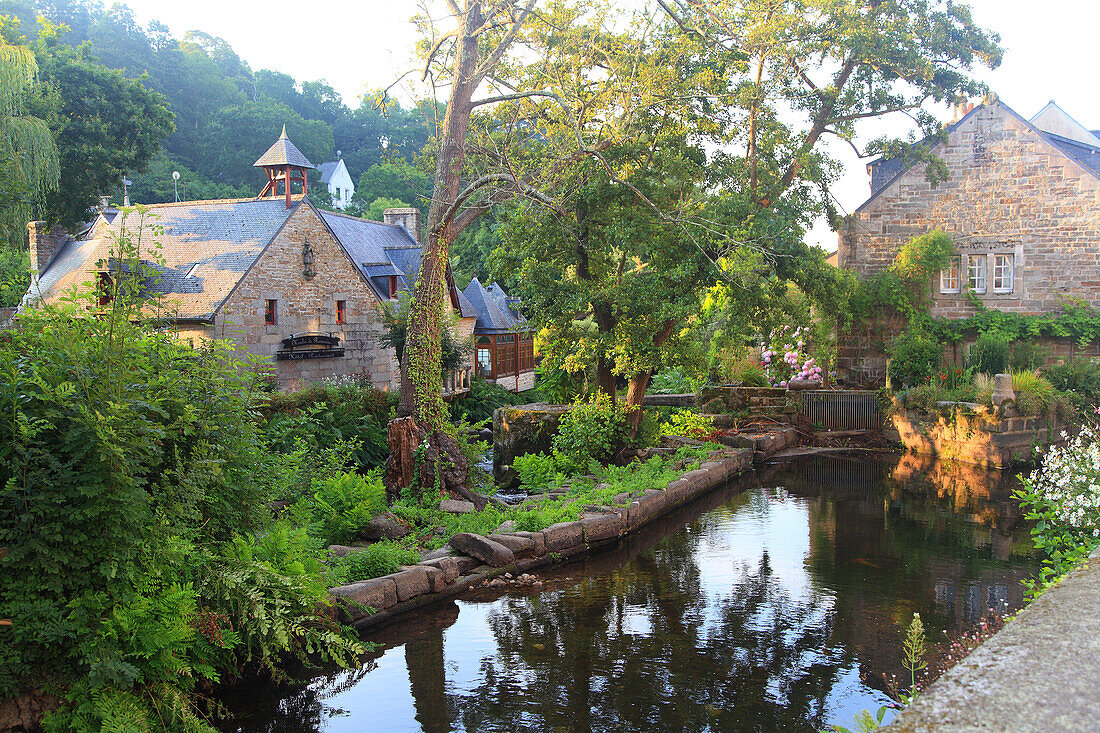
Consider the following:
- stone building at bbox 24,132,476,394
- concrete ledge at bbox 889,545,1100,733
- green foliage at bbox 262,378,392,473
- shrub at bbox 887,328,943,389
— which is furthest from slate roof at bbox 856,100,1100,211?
concrete ledge at bbox 889,545,1100,733

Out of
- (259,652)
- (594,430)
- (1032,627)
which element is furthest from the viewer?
(594,430)

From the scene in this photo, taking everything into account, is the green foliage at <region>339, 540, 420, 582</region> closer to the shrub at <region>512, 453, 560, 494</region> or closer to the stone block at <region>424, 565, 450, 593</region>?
the stone block at <region>424, 565, 450, 593</region>

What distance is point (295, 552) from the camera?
549 centimetres

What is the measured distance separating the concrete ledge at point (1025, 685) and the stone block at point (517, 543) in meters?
6.03

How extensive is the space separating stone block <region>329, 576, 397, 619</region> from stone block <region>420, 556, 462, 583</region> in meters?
0.60

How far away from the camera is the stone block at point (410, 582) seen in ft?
22.3

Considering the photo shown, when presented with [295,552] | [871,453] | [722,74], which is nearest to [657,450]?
[871,453]

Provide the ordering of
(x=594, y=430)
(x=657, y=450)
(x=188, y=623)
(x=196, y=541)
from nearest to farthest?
(x=188, y=623) → (x=196, y=541) → (x=594, y=430) → (x=657, y=450)

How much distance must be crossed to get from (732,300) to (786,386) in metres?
6.14

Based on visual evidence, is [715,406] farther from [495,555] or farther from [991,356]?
[495,555]

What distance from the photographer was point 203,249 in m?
21.4

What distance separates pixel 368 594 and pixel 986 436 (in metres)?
12.9

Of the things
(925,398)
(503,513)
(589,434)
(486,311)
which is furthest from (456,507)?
(486,311)

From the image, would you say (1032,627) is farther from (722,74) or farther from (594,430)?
(722,74)
